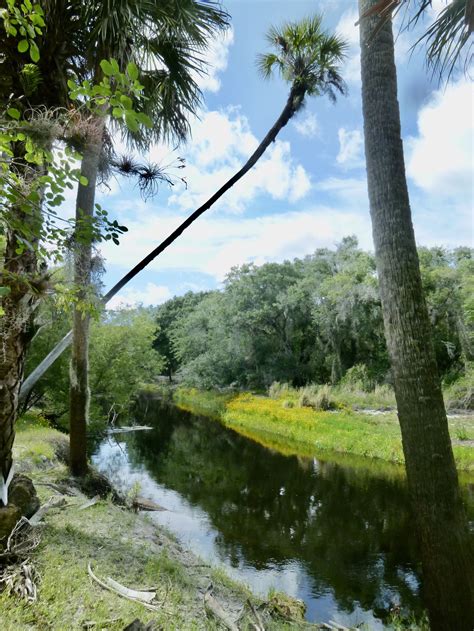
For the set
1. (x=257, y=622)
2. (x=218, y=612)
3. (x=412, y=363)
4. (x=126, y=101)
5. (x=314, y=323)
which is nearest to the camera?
(x=126, y=101)

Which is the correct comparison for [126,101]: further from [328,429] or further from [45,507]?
[328,429]

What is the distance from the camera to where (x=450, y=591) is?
3184 mm

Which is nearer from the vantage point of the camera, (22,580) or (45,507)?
(22,580)

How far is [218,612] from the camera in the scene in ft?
13.7

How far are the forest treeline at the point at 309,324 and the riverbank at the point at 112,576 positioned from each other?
2319 cm

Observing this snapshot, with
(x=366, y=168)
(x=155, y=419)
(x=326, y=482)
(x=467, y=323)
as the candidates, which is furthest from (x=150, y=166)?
(x=467, y=323)

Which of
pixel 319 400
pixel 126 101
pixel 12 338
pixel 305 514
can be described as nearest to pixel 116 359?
pixel 305 514

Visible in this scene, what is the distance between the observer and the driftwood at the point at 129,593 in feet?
12.7

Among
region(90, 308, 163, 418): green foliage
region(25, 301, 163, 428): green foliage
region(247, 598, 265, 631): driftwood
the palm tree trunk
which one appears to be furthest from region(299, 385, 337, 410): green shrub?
region(247, 598, 265, 631): driftwood

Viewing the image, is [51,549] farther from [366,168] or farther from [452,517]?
[366,168]

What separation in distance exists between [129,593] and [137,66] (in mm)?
6280

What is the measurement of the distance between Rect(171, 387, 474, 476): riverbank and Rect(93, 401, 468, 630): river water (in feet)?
6.34

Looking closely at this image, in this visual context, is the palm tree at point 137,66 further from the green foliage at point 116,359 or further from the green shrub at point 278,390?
the green shrub at point 278,390

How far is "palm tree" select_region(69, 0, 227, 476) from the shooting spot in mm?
4875
